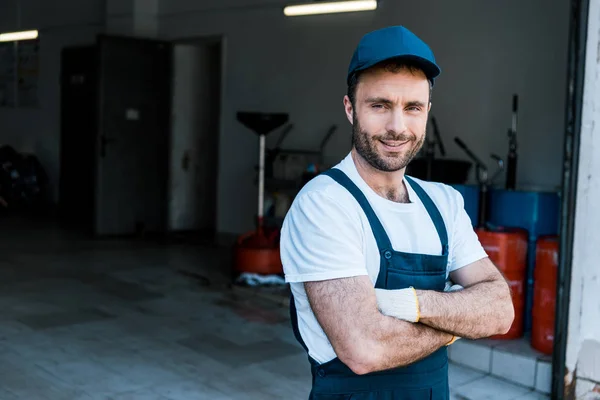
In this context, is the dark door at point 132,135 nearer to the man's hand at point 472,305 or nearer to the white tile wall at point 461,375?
the white tile wall at point 461,375

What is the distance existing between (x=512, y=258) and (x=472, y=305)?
274 cm

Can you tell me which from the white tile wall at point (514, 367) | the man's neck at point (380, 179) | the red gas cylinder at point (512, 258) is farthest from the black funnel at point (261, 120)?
the man's neck at point (380, 179)

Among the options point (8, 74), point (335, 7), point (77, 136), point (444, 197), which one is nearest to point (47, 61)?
point (8, 74)

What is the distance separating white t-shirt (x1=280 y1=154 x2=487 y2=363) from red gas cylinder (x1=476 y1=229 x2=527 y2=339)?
106 inches

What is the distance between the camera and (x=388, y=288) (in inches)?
60.8

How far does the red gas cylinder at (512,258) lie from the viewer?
4180 millimetres

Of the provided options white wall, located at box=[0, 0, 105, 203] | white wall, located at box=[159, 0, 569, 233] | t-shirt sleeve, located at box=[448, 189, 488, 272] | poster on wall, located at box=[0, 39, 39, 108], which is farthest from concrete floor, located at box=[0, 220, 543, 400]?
poster on wall, located at box=[0, 39, 39, 108]

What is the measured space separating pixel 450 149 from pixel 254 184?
7.94 feet

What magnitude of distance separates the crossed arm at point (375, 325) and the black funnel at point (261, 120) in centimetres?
478

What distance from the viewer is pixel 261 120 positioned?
6258mm

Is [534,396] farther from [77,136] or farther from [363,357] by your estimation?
[77,136]

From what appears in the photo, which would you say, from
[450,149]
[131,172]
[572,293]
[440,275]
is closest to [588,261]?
[572,293]

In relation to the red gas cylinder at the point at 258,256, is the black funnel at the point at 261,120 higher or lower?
higher

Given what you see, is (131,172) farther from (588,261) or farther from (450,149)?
(588,261)
